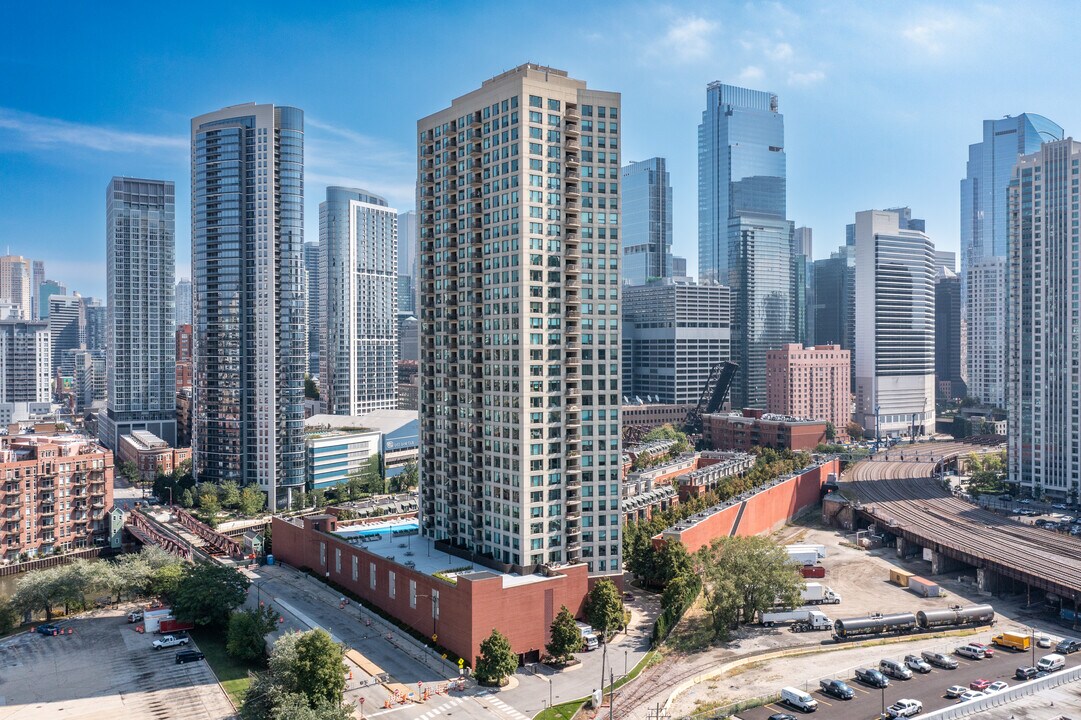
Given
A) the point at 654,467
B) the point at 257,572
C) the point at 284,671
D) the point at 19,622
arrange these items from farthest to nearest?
the point at 654,467 < the point at 257,572 < the point at 19,622 < the point at 284,671

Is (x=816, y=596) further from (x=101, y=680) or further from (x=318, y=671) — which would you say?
(x=101, y=680)

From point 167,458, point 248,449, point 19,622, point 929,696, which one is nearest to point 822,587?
point 929,696

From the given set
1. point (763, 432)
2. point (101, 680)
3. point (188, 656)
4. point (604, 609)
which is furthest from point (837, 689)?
point (763, 432)

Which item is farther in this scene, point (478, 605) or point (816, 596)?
point (816, 596)

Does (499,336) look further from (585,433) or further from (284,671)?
(284,671)

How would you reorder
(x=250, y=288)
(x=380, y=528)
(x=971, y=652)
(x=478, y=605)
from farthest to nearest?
(x=250, y=288) → (x=380, y=528) → (x=971, y=652) → (x=478, y=605)

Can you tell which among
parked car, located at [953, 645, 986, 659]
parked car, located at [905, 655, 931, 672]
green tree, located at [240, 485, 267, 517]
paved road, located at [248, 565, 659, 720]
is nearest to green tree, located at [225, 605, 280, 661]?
paved road, located at [248, 565, 659, 720]

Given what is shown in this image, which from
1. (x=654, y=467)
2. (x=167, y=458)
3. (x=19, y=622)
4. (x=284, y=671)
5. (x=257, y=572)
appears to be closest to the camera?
(x=284, y=671)
